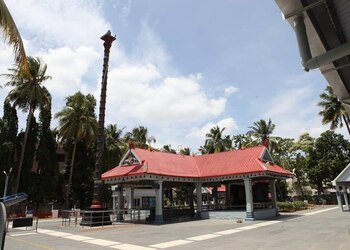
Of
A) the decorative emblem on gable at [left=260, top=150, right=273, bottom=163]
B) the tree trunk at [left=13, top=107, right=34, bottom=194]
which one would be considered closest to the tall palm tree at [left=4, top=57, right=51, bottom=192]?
the tree trunk at [left=13, top=107, right=34, bottom=194]

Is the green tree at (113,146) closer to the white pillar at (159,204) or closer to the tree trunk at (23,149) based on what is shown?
the tree trunk at (23,149)

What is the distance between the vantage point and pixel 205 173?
27875mm

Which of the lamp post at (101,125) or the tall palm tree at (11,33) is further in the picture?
the lamp post at (101,125)

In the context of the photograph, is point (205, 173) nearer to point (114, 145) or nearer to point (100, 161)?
point (100, 161)

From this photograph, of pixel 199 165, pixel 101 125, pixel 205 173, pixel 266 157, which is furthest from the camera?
pixel 199 165

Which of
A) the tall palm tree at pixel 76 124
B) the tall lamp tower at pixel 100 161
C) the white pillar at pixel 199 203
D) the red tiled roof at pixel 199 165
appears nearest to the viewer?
the tall lamp tower at pixel 100 161

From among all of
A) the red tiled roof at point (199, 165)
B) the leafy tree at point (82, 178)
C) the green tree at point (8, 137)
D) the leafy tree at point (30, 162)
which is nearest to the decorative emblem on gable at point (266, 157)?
the red tiled roof at point (199, 165)

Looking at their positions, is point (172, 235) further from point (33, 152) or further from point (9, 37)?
point (33, 152)

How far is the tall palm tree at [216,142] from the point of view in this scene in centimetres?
5547

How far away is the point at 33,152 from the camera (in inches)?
1531

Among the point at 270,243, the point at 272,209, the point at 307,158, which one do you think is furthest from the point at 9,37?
the point at 307,158

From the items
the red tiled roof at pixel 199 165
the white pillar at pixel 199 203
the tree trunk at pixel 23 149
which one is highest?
the tree trunk at pixel 23 149

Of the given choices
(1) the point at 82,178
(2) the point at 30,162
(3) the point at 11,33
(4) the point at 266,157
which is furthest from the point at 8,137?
(3) the point at 11,33

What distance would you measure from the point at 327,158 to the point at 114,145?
32505 mm
